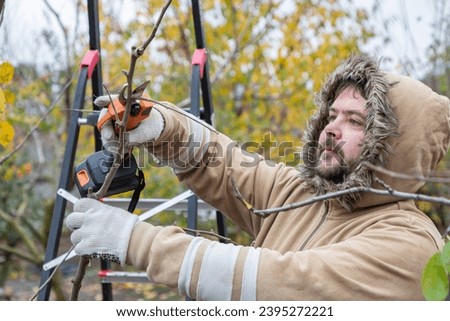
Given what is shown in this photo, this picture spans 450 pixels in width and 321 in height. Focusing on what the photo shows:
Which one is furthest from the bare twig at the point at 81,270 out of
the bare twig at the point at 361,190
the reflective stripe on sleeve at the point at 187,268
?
the bare twig at the point at 361,190

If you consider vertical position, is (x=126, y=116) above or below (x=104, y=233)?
above

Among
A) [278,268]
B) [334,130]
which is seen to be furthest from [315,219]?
[278,268]

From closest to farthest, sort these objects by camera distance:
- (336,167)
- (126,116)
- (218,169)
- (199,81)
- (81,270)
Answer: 1. (126,116)
2. (81,270)
3. (336,167)
4. (218,169)
5. (199,81)

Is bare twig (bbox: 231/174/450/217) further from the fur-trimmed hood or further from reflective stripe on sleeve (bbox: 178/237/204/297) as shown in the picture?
the fur-trimmed hood

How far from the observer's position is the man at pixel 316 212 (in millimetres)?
1943

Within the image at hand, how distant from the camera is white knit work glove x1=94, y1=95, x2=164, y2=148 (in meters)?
2.33

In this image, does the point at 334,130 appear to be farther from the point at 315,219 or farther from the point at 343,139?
the point at 315,219

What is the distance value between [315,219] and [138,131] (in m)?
0.71

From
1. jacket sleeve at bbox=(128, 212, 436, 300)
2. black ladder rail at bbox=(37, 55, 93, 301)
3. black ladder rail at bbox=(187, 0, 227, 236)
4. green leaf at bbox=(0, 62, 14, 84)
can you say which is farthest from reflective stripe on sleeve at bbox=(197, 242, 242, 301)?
black ladder rail at bbox=(37, 55, 93, 301)

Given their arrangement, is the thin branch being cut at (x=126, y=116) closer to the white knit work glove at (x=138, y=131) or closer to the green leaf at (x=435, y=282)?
the white knit work glove at (x=138, y=131)

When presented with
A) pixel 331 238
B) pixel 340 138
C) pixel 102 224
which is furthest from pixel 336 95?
pixel 102 224

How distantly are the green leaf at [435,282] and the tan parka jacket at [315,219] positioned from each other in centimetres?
69

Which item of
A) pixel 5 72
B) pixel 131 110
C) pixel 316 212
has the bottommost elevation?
pixel 316 212

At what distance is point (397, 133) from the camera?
Answer: 2213 mm
